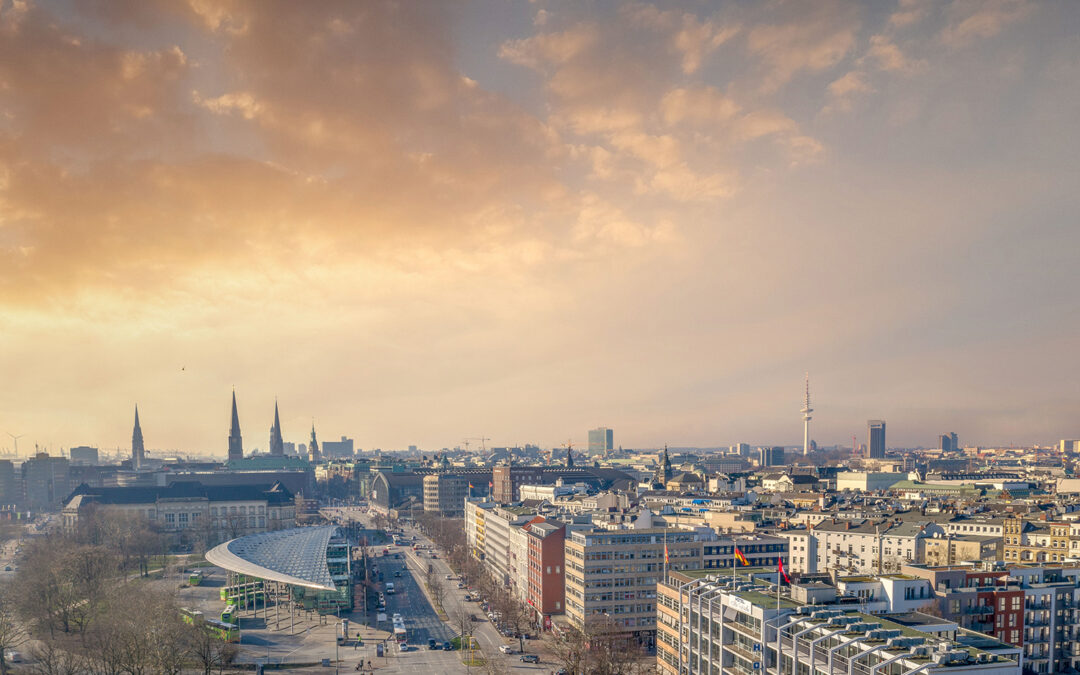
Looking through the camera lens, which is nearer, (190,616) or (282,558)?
(190,616)

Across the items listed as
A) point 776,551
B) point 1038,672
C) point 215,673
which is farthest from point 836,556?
point 215,673

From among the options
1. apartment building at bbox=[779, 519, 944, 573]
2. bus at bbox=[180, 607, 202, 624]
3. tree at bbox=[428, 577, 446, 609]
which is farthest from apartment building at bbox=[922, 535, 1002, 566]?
bus at bbox=[180, 607, 202, 624]

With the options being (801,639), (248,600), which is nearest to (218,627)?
(248,600)

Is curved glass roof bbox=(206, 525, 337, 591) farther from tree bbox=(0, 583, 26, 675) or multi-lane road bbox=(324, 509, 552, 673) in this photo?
tree bbox=(0, 583, 26, 675)

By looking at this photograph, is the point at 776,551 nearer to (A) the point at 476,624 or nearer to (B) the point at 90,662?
(A) the point at 476,624

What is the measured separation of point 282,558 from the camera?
144375 millimetres

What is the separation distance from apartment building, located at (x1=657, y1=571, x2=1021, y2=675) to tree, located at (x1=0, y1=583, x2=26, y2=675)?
87.9 m

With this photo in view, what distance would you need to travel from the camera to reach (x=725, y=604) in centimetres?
7556

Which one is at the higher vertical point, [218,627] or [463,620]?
[218,627]

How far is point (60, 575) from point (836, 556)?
506 feet

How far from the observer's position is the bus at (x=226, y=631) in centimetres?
11356

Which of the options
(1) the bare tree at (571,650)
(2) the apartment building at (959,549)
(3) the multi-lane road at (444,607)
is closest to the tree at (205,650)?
(3) the multi-lane road at (444,607)

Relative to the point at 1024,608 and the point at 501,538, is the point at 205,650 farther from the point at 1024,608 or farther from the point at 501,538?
the point at 1024,608

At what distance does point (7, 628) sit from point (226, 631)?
1152 inches
